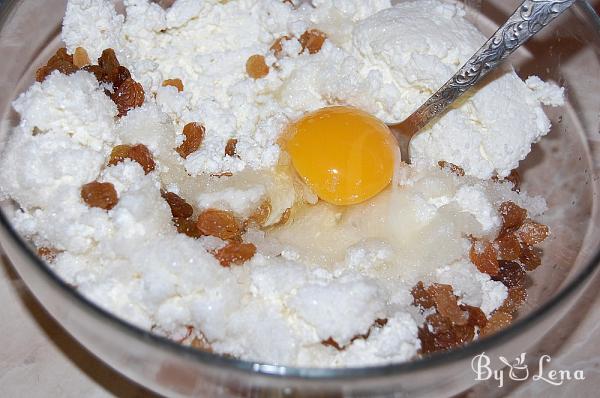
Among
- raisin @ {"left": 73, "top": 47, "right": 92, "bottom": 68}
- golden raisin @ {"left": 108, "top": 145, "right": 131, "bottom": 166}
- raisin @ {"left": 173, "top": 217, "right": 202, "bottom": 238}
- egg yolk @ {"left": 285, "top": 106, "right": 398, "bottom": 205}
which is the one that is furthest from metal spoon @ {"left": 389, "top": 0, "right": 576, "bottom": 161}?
raisin @ {"left": 73, "top": 47, "right": 92, "bottom": 68}

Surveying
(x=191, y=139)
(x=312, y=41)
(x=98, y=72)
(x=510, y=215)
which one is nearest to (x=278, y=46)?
(x=312, y=41)

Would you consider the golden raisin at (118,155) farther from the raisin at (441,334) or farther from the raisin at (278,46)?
the raisin at (441,334)

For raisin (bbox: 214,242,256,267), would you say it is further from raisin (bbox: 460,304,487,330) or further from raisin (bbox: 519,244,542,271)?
raisin (bbox: 519,244,542,271)

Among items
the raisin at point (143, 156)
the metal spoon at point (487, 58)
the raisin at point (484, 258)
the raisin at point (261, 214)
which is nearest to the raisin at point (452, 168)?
the metal spoon at point (487, 58)

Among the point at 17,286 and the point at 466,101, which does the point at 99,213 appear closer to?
the point at 17,286

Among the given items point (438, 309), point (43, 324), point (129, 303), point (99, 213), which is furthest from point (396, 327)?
point (43, 324)

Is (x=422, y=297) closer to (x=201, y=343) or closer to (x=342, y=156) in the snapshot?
(x=342, y=156)
